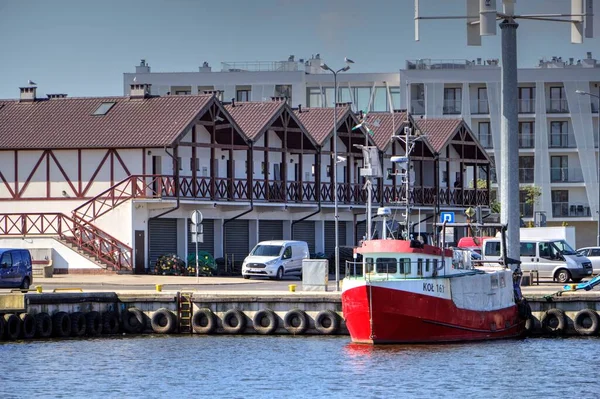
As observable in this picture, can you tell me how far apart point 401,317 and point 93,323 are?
→ 11.0m

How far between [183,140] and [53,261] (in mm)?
9215

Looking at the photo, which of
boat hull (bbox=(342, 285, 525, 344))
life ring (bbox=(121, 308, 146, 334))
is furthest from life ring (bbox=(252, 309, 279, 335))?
boat hull (bbox=(342, 285, 525, 344))

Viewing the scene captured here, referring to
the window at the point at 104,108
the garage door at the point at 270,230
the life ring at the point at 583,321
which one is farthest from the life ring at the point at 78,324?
the garage door at the point at 270,230

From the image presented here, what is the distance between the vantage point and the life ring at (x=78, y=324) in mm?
48156

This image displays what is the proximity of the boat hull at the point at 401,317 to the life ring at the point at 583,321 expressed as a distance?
3822 mm

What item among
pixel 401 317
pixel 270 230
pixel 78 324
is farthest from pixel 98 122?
pixel 401 317

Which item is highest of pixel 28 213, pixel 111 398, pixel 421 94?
pixel 421 94

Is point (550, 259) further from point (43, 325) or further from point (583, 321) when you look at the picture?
point (43, 325)

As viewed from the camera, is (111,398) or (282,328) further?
(282,328)

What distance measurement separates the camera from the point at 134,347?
149ft

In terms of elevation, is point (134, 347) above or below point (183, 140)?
below

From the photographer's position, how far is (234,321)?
48719 millimetres

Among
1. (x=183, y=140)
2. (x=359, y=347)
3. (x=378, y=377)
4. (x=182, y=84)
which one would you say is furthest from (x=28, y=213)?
(x=182, y=84)

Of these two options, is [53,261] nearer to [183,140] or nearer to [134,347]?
[183,140]
